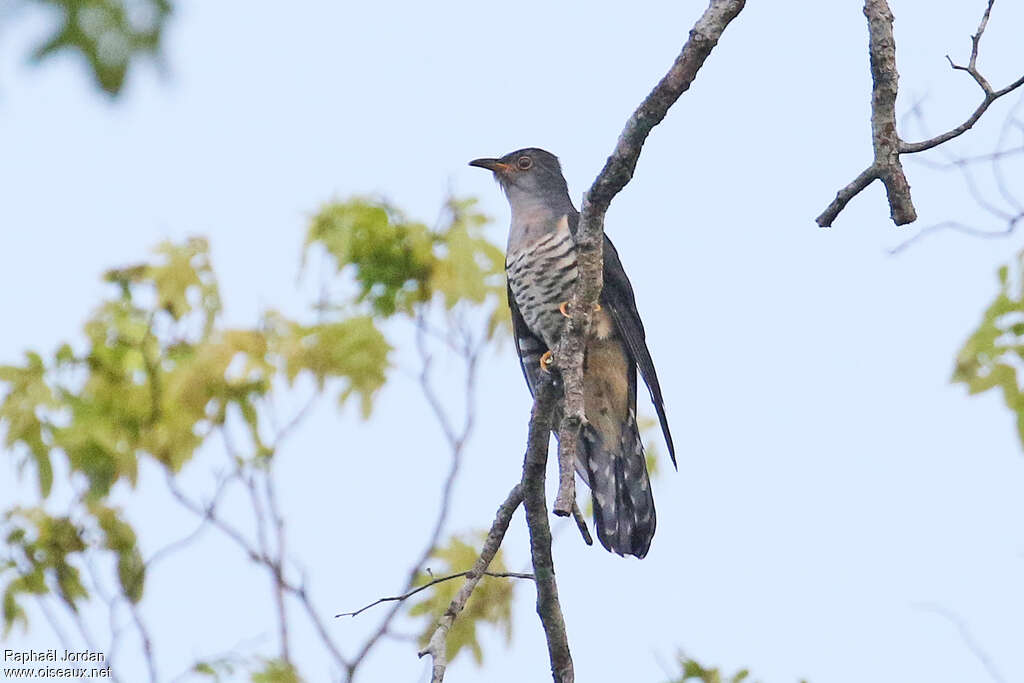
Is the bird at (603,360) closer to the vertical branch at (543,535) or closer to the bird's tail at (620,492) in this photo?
the bird's tail at (620,492)

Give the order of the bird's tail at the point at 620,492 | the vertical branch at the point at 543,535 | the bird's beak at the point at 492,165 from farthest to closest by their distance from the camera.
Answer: the bird's beak at the point at 492,165
the bird's tail at the point at 620,492
the vertical branch at the point at 543,535

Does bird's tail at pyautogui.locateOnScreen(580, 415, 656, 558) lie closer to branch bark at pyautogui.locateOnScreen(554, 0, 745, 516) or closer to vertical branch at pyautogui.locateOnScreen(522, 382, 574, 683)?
vertical branch at pyautogui.locateOnScreen(522, 382, 574, 683)

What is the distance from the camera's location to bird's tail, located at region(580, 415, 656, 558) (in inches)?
191

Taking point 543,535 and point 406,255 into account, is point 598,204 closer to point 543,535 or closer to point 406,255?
point 543,535

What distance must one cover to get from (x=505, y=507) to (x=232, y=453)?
2537mm

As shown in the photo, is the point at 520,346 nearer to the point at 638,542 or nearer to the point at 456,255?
the point at 456,255

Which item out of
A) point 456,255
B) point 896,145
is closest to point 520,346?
point 456,255

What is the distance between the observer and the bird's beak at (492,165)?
6.02 m

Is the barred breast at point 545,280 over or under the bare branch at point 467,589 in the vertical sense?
over

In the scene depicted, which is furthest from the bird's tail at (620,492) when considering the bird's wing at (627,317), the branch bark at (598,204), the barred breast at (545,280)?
the branch bark at (598,204)

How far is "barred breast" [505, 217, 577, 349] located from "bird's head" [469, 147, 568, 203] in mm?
510

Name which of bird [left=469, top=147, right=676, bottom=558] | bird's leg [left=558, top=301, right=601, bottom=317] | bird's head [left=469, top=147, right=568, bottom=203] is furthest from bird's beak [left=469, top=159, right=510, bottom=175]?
bird's leg [left=558, top=301, right=601, bottom=317]

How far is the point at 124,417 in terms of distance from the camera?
5.34m

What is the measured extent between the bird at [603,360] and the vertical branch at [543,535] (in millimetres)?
1501
